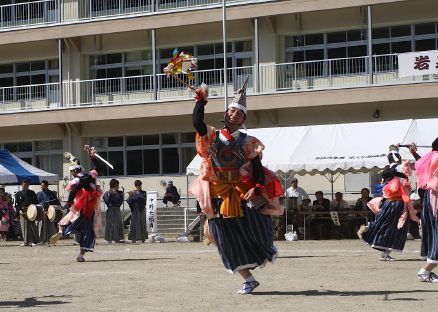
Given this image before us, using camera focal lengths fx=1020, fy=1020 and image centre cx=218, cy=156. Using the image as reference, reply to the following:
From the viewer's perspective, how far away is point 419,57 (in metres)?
32.6

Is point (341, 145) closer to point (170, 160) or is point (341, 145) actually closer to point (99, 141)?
point (170, 160)

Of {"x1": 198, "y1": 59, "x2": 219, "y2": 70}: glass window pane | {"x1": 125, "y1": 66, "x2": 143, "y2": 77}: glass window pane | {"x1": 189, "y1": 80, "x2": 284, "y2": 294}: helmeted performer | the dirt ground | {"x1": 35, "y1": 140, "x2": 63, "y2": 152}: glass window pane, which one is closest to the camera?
the dirt ground

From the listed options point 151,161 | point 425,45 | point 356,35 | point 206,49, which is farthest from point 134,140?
point 425,45

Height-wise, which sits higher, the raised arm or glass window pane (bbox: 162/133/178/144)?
glass window pane (bbox: 162/133/178/144)

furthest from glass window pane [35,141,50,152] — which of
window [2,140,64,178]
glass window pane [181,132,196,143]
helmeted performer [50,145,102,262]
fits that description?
helmeted performer [50,145,102,262]

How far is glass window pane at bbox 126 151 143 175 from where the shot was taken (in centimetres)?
4084

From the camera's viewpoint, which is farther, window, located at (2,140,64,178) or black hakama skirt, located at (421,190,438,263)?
window, located at (2,140,64,178)

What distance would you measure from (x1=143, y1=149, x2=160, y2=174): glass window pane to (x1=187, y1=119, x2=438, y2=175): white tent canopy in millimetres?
12323

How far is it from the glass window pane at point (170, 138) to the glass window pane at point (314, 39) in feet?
21.2

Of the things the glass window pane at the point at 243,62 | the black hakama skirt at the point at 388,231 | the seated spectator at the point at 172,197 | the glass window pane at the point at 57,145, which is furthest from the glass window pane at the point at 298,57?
the black hakama skirt at the point at 388,231

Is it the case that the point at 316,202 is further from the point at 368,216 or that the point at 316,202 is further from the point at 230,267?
the point at 230,267

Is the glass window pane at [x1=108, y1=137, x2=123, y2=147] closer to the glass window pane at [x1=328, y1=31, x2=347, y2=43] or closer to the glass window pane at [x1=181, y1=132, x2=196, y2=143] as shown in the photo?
the glass window pane at [x1=181, y1=132, x2=196, y2=143]

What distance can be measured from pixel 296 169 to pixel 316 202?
2.30 meters

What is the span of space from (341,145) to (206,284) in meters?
14.7
